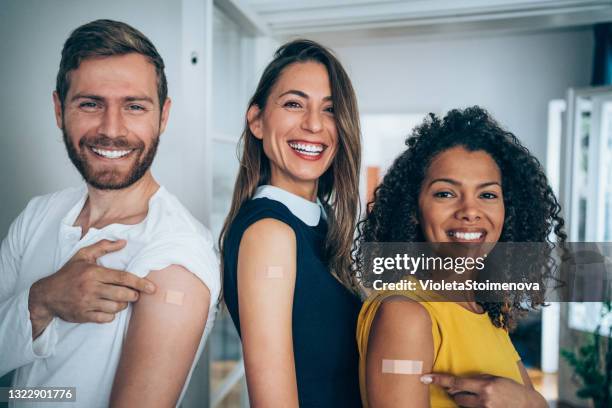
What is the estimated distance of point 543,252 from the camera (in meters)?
0.66

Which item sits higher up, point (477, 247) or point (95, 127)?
point (95, 127)

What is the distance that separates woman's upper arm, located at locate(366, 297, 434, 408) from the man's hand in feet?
1.16

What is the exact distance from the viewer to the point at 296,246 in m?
0.62

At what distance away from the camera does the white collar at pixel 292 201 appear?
0.67m

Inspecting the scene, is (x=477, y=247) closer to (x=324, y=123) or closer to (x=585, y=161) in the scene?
(x=324, y=123)

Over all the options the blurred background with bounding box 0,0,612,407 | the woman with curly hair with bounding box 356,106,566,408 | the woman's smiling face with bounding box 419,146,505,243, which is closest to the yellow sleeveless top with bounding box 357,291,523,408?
the woman with curly hair with bounding box 356,106,566,408

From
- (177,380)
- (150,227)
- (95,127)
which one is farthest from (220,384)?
(95,127)

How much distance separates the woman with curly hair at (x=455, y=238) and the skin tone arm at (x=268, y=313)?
0.13 meters

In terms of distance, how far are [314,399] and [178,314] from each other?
0.28 m

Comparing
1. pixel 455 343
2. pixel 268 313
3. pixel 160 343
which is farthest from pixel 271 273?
pixel 455 343

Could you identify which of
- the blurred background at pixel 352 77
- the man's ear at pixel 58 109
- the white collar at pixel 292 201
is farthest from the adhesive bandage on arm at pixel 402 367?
the man's ear at pixel 58 109

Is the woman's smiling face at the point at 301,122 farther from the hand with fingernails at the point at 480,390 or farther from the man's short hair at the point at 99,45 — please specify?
the hand with fingernails at the point at 480,390

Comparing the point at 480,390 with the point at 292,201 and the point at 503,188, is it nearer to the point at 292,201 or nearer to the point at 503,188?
the point at 503,188

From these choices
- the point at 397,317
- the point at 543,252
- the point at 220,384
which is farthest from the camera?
Result: the point at 220,384
